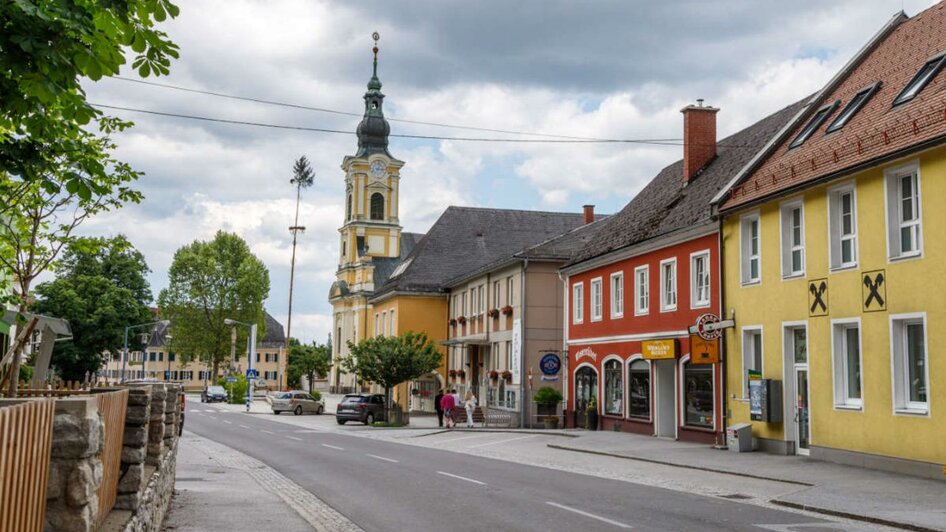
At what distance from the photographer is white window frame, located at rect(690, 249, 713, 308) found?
26.8 meters

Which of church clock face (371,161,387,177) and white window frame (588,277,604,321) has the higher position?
church clock face (371,161,387,177)

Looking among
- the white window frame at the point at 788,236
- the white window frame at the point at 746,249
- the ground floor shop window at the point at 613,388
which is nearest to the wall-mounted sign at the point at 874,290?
the white window frame at the point at 788,236

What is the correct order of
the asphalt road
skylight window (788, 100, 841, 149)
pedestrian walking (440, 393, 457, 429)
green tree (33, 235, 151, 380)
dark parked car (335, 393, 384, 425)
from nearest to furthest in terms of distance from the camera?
the asphalt road < skylight window (788, 100, 841, 149) < pedestrian walking (440, 393, 457, 429) < dark parked car (335, 393, 384, 425) < green tree (33, 235, 151, 380)

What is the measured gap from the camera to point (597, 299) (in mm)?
35719

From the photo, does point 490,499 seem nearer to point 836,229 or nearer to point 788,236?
point 836,229

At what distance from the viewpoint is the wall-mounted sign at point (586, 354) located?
3547 cm

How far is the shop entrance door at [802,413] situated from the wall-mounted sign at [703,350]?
3.35 meters

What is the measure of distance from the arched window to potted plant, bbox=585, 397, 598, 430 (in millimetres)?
53311

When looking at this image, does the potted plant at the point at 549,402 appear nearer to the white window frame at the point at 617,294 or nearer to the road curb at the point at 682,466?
the white window frame at the point at 617,294

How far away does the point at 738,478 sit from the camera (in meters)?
18.5

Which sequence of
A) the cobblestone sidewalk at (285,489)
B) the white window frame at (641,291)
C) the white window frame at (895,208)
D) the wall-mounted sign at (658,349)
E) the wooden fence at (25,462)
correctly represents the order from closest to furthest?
the wooden fence at (25,462)
the cobblestone sidewalk at (285,489)
the white window frame at (895,208)
the wall-mounted sign at (658,349)
the white window frame at (641,291)

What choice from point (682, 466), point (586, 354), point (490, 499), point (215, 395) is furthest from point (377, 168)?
point (490, 499)

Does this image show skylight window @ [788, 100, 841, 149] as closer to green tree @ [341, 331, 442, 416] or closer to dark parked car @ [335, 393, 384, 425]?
green tree @ [341, 331, 442, 416]

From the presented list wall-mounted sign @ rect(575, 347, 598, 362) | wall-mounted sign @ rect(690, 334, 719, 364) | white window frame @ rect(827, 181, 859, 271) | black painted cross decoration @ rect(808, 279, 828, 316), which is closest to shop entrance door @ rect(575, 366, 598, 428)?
wall-mounted sign @ rect(575, 347, 598, 362)
